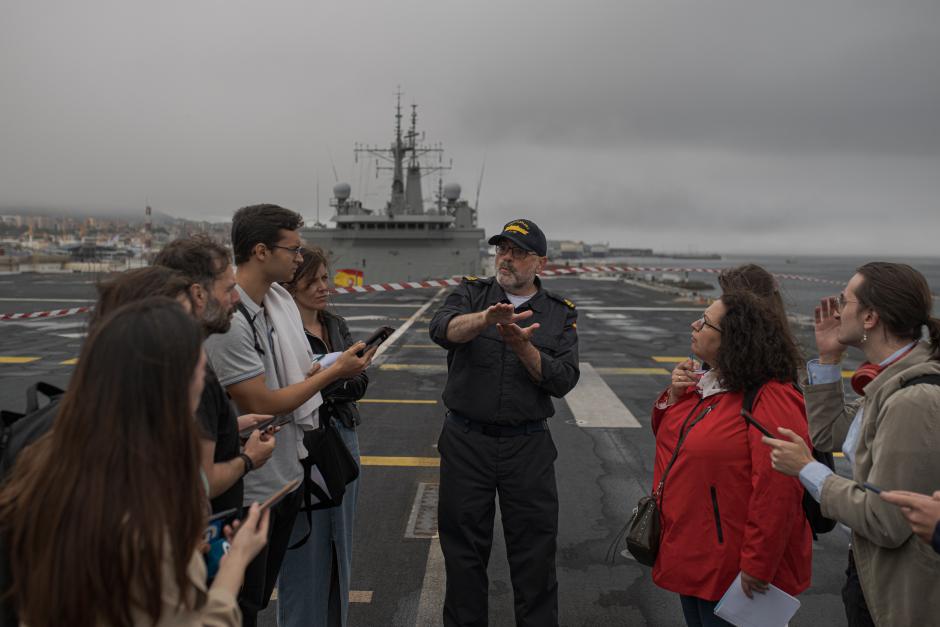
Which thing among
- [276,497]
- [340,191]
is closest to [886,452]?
[276,497]

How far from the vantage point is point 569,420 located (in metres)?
7.22

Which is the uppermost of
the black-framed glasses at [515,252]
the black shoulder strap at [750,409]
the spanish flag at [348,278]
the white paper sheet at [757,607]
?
the black-framed glasses at [515,252]

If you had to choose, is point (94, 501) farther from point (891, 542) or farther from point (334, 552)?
point (891, 542)

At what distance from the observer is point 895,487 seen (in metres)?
1.95

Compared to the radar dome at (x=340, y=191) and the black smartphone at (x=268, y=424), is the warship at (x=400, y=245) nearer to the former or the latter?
the radar dome at (x=340, y=191)

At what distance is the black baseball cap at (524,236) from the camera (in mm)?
3080

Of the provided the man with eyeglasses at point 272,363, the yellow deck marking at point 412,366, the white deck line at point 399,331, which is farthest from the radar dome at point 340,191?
the man with eyeglasses at point 272,363

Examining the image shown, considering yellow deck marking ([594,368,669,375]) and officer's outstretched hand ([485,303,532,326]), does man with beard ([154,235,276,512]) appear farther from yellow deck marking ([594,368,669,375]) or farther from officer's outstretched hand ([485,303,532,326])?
yellow deck marking ([594,368,669,375])

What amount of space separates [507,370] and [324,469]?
1.00m

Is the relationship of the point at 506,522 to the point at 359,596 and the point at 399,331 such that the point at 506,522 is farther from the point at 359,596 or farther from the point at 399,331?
the point at 399,331

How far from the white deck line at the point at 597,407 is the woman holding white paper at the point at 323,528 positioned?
4267mm

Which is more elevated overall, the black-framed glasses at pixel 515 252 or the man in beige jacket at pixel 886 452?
the black-framed glasses at pixel 515 252

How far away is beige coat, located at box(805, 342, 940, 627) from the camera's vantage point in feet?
6.30

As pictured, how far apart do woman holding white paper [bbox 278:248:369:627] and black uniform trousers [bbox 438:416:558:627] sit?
0.54 meters
